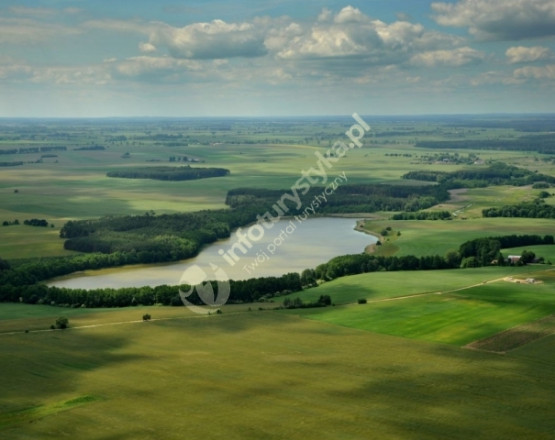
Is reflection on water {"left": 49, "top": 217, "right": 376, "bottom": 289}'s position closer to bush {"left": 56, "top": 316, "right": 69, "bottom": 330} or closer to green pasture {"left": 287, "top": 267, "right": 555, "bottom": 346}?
green pasture {"left": 287, "top": 267, "right": 555, "bottom": 346}

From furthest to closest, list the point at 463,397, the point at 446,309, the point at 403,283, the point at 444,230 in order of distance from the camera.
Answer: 1. the point at 444,230
2. the point at 403,283
3. the point at 446,309
4. the point at 463,397

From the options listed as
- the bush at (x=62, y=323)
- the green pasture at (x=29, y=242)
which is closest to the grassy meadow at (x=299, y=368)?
the bush at (x=62, y=323)

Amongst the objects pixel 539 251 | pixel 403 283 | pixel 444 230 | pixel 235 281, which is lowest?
pixel 403 283

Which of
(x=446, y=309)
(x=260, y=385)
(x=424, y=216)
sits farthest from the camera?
(x=424, y=216)

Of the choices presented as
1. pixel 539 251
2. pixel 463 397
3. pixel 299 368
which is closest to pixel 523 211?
pixel 539 251

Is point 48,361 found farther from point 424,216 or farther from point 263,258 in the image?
point 424,216

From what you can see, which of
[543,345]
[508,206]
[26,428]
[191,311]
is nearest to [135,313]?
[191,311]
